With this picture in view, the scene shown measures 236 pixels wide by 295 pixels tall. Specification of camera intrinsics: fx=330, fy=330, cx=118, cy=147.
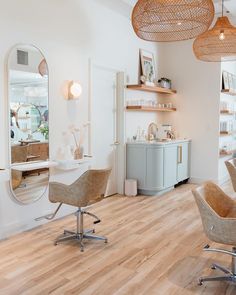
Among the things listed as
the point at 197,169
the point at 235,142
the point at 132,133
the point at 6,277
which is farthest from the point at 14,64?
the point at 235,142

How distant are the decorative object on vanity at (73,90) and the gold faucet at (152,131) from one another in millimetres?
2355

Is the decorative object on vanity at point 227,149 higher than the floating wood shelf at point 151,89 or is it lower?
lower

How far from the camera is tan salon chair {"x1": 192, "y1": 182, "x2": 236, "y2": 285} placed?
2.47m

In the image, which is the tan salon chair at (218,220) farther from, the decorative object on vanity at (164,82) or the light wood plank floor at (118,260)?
the decorative object on vanity at (164,82)

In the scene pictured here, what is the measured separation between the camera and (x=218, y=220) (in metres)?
2.50

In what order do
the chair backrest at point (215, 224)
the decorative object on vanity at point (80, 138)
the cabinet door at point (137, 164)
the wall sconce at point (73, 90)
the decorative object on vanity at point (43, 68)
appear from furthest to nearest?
the cabinet door at point (137, 164)
the decorative object on vanity at point (80, 138)
the wall sconce at point (73, 90)
the decorative object on vanity at point (43, 68)
the chair backrest at point (215, 224)

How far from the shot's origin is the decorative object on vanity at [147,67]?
6398 millimetres

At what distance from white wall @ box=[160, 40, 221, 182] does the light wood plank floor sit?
2.41 meters

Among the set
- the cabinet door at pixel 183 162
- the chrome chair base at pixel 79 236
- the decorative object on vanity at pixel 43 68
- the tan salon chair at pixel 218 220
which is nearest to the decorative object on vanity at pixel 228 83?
the cabinet door at pixel 183 162

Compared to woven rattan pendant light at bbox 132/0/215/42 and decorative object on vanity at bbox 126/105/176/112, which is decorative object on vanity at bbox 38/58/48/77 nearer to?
woven rattan pendant light at bbox 132/0/215/42

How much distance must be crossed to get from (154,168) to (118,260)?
276 cm

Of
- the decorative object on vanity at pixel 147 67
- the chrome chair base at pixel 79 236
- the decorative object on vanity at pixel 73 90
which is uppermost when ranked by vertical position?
the decorative object on vanity at pixel 147 67

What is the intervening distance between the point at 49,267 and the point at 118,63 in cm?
382

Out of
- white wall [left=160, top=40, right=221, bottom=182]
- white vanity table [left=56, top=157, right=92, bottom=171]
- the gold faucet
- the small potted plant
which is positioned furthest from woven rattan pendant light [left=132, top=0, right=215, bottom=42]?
white wall [left=160, top=40, right=221, bottom=182]
